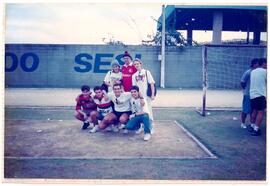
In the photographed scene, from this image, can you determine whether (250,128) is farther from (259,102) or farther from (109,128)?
(109,128)

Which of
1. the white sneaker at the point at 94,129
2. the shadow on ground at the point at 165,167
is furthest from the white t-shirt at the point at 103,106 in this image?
the shadow on ground at the point at 165,167

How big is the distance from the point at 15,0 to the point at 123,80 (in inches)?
106

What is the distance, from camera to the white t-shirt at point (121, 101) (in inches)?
246

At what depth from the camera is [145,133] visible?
6.06m

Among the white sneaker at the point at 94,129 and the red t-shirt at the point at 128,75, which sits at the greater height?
the red t-shirt at the point at 128,75

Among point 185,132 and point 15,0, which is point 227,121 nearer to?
point 185,132

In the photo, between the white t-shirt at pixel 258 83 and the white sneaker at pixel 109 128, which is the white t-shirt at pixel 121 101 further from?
the white t-shirt at pixel 258 83

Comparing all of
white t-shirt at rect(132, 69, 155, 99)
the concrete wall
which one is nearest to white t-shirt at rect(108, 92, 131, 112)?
white t-shirt at rect(132, 69, 155, 99)

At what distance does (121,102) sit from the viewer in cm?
632

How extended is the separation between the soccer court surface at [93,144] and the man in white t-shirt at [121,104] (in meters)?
0.35

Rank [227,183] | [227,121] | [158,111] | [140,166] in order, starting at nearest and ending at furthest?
1. [227,183]
2. [140,166]
3. [227,121]
4. [158,111]

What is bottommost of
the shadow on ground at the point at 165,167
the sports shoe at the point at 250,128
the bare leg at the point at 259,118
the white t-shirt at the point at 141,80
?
the shadow on ground at the point at 165,167

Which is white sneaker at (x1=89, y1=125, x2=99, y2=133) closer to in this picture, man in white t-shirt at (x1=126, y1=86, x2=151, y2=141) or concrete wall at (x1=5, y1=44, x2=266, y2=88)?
man in white t-shirt at (x1=126, y1=86, x2=151, y2=141)

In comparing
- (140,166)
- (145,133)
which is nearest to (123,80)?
(145,133)
